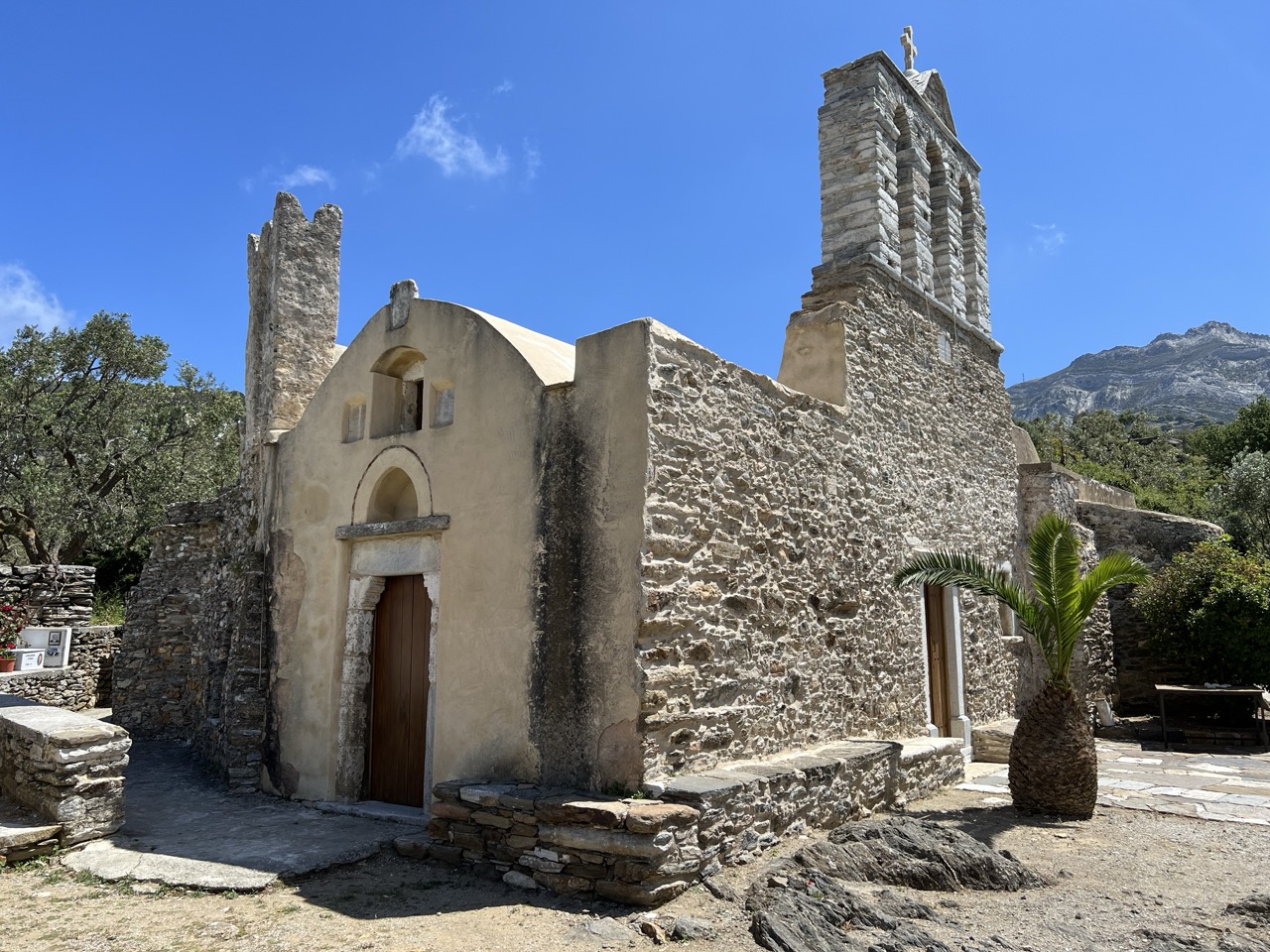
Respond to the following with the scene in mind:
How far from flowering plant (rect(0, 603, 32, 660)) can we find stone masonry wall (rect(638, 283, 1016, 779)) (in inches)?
460

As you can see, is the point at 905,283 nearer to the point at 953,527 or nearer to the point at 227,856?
the point at 953,527

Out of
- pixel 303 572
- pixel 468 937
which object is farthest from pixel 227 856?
pixel 303 572

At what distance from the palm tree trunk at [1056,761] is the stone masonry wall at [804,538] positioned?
132 centimetres

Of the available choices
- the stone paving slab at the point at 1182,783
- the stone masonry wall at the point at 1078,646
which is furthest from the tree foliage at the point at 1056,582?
the stone masonry wall at the point at 1078,646

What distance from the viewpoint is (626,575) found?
222 inches

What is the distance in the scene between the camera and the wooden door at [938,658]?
9.52 meters

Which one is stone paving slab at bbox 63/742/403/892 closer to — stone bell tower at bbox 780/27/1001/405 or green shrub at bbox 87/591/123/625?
stone bell tower at bbox 780/27/1001/405

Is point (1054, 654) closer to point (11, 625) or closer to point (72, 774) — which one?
point (72, 774)

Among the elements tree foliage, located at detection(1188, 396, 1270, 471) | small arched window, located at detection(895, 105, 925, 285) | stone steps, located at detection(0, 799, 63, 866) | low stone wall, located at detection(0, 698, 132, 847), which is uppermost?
tree foliage, located at detection(1188, 396, 1270, 471)

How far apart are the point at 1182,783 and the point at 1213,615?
420 cm

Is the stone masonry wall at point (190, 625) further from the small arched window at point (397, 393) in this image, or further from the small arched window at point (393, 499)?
the small arched window at point (397, 393)

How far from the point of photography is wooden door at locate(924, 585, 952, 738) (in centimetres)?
952

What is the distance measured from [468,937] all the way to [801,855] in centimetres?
216

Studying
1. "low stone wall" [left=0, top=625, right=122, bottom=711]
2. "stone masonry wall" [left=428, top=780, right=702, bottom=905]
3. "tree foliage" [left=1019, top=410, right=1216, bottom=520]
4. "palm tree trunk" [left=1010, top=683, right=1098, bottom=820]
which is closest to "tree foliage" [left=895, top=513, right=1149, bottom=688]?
"palm tree trunk" [left=1010, top=683, right=1098, bottom=820]
